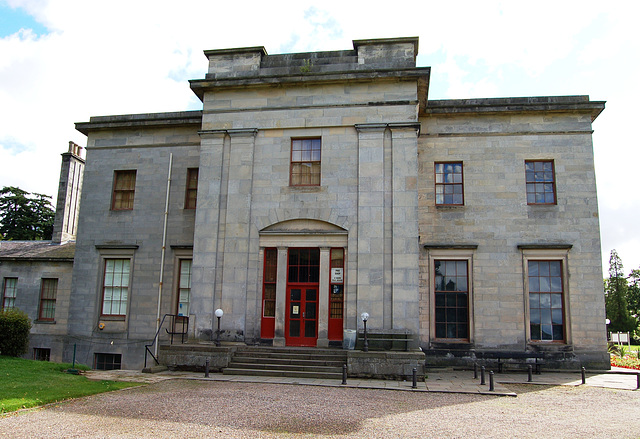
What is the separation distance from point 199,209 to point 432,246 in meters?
8.99

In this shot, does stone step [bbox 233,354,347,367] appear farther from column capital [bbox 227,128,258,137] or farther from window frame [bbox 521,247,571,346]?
column capital [bbox 227,128,258,137]

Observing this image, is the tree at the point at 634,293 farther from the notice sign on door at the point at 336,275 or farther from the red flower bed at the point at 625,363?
the notice sign on door at the point at 336,275

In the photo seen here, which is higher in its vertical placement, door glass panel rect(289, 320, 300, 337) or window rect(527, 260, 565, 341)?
window rect(527, 260, 565, 341)

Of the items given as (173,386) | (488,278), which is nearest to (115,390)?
(173,386)

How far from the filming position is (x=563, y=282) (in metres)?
19.4

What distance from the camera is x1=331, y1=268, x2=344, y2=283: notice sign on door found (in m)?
17.8

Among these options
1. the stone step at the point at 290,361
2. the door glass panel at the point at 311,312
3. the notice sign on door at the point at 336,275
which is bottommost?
the stone step at the point at 290,361

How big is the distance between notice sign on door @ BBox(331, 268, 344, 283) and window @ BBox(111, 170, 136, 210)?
1015cm

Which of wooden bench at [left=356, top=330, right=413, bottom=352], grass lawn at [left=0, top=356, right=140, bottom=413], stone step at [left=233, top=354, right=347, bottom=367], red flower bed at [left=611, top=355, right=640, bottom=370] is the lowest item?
grass lawn at [left=0, top=356, right=140, bottom=413]

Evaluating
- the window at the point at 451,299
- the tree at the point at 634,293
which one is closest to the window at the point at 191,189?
the window at the point at 451,299

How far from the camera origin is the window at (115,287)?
21.5 metres

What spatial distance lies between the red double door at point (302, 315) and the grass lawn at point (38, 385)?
5.63 metres

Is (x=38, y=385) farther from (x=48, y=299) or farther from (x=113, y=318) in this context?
(x=48, y=299)

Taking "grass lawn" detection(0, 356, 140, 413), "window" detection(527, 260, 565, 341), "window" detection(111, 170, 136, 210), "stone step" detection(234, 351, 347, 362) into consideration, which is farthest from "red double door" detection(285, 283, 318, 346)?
"window" detection(111, 170, 136, 210)
